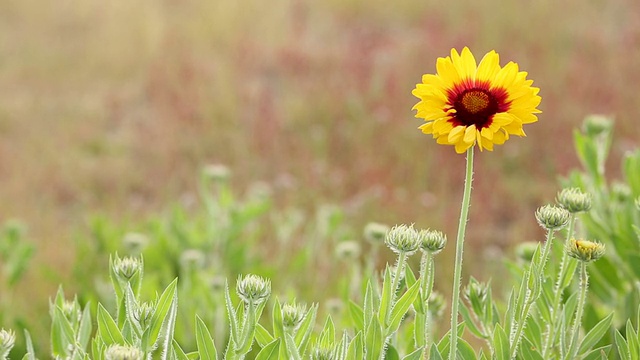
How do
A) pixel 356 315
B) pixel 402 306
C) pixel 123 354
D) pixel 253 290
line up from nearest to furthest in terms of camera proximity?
pixel 123 354 < pixel 253 290 < pixel 402 306 < pixel 356 315

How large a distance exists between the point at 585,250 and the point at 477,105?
26 centimetres

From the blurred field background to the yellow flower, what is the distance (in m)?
2.09

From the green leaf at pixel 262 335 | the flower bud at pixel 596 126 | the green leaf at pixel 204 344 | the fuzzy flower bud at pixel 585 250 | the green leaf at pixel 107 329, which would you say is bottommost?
the green leaf at pixel 107 329

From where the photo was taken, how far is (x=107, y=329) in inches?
44.1

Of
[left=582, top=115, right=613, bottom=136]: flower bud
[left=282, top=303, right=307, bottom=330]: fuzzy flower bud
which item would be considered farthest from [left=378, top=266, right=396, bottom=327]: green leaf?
[left=582, top=115, right=613, bottom=136]: flower bud

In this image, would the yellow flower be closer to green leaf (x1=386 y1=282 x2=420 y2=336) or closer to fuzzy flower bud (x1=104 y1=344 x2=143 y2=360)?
green leaf (x1=386 y1=282 x2=420 y2=336)

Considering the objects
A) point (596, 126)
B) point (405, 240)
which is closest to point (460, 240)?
point (405, 240)

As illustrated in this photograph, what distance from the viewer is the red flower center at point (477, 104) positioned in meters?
1.07

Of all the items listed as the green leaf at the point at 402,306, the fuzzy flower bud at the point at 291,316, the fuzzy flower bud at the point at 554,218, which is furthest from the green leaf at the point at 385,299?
the fuzzy flower bud at the point at 554,218

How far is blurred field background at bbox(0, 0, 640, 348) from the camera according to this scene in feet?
13.3

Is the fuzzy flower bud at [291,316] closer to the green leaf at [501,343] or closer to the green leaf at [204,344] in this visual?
the green leaf at [204,344]

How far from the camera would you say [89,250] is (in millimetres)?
2836

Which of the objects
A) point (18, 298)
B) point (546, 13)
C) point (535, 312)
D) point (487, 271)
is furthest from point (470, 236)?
point (546, 13)

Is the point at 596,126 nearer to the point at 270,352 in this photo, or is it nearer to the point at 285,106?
the point at 270,352
